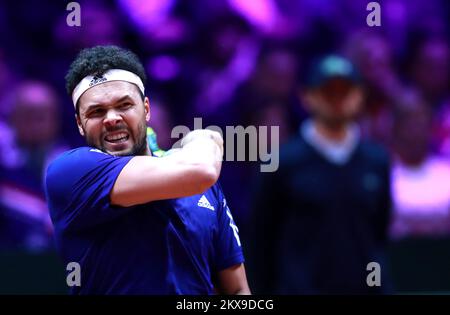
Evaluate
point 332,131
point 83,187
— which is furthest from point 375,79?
point 83,187

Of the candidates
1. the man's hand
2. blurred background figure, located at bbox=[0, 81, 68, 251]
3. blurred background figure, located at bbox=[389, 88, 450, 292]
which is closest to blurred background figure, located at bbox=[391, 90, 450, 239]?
blurred background figure, located at bbox=[389, 88, 450, 292]

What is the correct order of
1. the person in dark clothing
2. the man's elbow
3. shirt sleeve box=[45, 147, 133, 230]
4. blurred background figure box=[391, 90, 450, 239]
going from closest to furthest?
the man's elbow
shirt sleeve box=[45, 147, 133, 230]
the person in dark clothing
blurred background figure box=[391, 90, 450, 239]

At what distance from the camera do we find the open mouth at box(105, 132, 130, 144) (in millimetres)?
3434

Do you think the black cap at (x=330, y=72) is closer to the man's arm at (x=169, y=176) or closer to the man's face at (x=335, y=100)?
the man's face at (x=335, y=100)

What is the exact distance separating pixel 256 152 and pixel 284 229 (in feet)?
4.67

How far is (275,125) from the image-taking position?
703 centimetres

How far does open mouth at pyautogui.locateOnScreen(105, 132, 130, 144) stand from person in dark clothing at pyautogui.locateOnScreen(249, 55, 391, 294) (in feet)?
6.53

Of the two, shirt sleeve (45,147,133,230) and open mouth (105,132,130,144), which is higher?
open mouth (105,132,130,144)

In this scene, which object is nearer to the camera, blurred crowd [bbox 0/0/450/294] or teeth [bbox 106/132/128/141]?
teeth [bbox 106/132/128/141]

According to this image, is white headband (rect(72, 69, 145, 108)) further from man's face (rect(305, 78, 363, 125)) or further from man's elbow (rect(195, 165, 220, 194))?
man's face (rect(305, 78, 363, 125))

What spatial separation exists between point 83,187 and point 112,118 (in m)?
0.28
